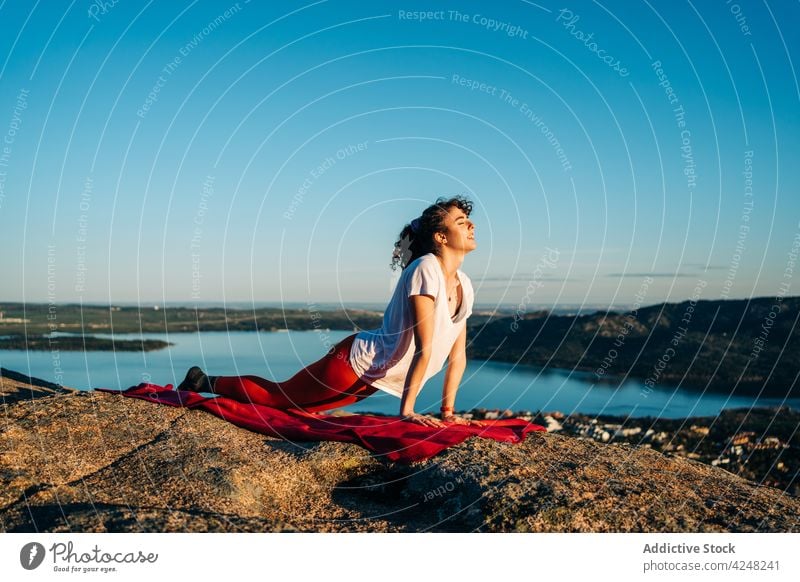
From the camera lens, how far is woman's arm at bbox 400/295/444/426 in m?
7.11

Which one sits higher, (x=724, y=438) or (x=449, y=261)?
(x=449, y=261)

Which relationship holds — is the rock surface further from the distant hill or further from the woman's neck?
the distant hill

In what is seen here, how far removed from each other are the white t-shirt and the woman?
0.04ft

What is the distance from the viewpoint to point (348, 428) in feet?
21.4

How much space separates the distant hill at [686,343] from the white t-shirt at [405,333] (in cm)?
1292

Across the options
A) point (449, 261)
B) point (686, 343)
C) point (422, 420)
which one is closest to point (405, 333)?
point (449, 261)

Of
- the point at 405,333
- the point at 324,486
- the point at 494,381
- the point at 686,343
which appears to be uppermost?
the point at 686,343

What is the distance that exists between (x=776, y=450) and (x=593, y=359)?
19.9 metres

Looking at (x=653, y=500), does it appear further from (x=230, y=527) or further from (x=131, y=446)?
(x=131, y=446)

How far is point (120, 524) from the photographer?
4.18 meters

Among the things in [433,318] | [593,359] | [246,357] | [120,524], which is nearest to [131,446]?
[120,524]

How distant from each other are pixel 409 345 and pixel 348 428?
1.59 m

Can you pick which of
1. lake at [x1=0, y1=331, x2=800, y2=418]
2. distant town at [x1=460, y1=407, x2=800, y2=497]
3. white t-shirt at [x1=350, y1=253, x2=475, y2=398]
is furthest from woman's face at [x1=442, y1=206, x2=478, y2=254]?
lake at [x1=0, y1=331, x2=800, y2=418]

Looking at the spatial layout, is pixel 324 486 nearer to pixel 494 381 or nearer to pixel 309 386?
pixel 309 386
